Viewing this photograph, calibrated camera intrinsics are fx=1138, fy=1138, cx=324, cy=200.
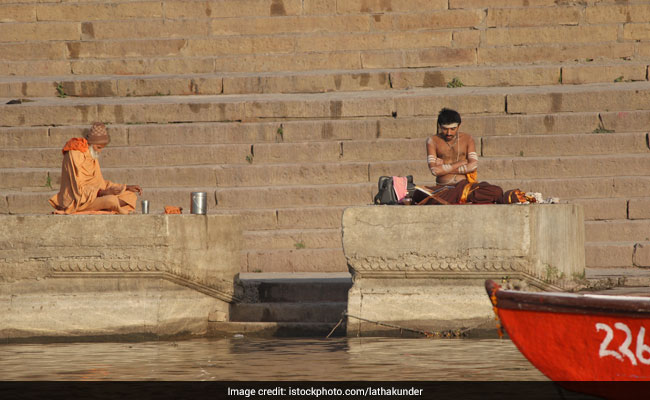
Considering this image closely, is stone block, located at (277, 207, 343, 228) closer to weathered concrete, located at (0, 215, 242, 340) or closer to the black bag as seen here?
weathered concrete, located at (0, 215, 242, 340)

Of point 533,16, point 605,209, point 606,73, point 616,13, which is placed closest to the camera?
point 605,209

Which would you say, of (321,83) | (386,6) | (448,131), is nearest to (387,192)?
(448,131)

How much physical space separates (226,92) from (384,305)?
6304 millimetres

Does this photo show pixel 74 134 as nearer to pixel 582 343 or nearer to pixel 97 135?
pixel 97 135

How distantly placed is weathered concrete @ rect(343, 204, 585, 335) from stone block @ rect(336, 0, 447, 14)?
283 inches

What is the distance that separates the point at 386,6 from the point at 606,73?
3373 millimetres

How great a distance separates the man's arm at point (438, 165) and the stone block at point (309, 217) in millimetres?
2272

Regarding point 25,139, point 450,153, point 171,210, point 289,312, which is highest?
point 25,139

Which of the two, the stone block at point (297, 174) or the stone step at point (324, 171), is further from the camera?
the stone block at point (297, 174)

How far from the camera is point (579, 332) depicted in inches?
247

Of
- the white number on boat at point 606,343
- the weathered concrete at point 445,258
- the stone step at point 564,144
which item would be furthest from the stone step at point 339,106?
the white number on boat at point 606,343

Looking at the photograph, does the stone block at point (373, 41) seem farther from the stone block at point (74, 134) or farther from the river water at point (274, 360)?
the river water at point (274, 360)

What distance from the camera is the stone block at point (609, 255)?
35.3 ft

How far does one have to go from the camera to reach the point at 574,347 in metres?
6.35
